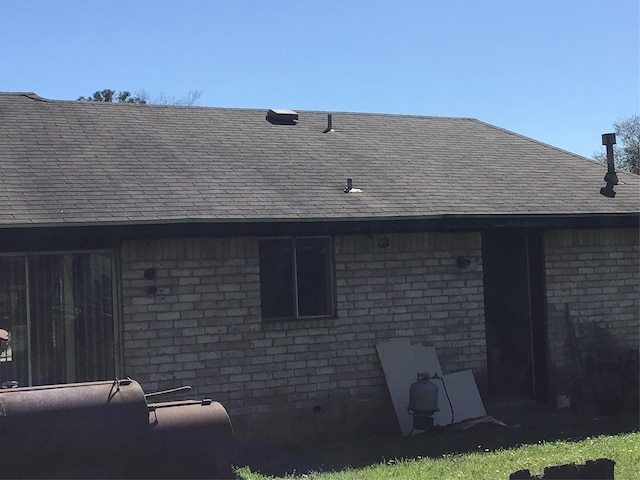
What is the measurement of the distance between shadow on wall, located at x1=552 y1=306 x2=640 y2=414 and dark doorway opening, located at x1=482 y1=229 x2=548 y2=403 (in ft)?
1.11

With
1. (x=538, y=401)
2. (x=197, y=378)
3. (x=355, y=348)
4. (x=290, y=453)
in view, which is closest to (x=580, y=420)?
(x=538, y=401)

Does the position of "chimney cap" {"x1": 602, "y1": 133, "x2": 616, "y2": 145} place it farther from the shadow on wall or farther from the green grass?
the green grass

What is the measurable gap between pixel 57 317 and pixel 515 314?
6787 mm

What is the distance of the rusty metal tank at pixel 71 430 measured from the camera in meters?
5.84

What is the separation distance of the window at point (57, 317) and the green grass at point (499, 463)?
233 centimetres

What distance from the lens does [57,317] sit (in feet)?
30.8

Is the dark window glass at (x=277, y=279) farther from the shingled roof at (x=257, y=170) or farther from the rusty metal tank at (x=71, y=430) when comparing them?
the rusty metal tank at (x=71, y=430)

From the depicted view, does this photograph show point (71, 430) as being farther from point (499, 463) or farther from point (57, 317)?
point (499, 463)

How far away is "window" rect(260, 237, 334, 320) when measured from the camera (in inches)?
411

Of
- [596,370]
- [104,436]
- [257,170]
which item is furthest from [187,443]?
[596,370]

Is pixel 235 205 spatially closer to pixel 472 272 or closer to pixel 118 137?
pixel 118 137

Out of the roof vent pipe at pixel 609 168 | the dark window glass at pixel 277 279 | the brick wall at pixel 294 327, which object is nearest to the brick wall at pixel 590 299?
the roof vent pipe at pixel 609 168

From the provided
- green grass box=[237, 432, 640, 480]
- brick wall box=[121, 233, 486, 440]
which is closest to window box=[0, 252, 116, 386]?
brick wall box=[121, 233, 486, 440]

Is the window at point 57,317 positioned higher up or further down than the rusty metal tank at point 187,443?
higher up
